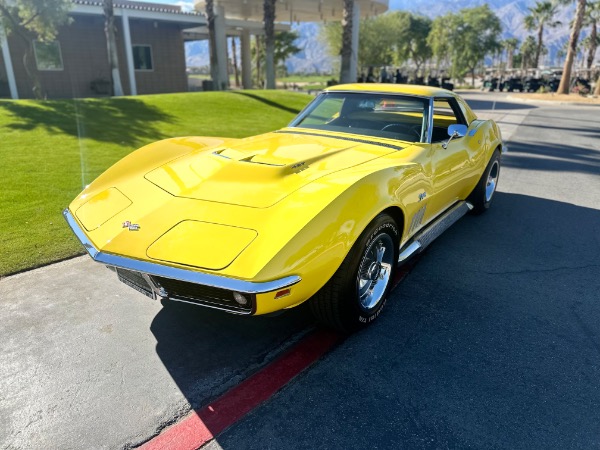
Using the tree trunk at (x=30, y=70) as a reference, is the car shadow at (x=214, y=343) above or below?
below

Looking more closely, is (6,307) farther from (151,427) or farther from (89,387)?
(151,427)

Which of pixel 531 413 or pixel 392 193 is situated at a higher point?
pixel 392 193

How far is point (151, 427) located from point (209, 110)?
1192cm

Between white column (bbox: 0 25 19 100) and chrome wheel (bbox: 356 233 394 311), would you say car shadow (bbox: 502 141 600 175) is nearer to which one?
chrome wheel (bbox: 356 233 394 311)

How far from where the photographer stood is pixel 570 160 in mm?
9109

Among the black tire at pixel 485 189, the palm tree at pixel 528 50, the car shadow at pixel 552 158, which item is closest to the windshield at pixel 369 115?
the black tire at pixel 485 189

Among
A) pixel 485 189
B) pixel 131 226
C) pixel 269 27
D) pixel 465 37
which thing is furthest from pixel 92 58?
pixel 465 37

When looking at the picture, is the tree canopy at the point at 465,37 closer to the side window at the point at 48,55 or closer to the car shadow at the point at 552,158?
the side window at the point at 48,55

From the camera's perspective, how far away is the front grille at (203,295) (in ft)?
7.45

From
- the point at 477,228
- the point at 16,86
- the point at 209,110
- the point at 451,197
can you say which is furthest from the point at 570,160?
the point at 16,86

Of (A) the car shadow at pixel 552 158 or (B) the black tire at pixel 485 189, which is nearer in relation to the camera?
(B) the black tire at pixel 485 189

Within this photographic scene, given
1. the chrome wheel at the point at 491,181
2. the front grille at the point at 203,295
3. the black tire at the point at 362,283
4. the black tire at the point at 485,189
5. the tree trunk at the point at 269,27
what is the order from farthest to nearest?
the tree trunk at the point at 269,27 < the chrome wheel at the point at 491,181 < the black tire at the point at 485,189 < the black tire at the point at 362,283 < the front grille at the point at 203,295

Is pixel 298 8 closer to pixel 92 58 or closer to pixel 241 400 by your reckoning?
pixel 92 58

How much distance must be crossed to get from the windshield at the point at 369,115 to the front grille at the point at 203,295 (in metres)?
2.28
